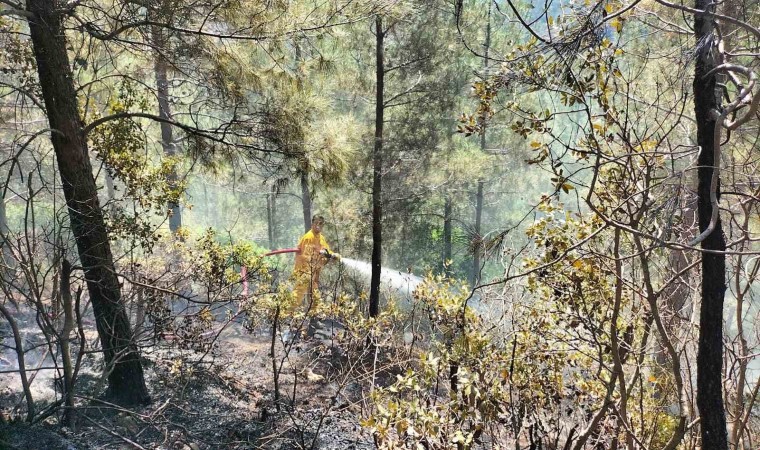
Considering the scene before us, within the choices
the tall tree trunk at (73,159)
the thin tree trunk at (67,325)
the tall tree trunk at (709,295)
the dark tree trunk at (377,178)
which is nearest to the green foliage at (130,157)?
the tall tree trunk at (73,159)

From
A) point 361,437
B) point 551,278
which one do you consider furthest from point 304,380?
point 551,278

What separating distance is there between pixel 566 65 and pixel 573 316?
188 centimetres

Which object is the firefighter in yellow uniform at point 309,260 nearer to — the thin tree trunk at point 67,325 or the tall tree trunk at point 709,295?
the thin tree trunk at point 67,325

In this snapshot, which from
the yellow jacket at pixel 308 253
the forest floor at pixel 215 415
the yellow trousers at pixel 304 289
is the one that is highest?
the yellow jacket at pixel 308 253

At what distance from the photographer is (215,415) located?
5.72 metres

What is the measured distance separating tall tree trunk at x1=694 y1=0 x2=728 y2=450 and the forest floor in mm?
2442

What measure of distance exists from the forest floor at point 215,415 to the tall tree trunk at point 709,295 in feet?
8.01

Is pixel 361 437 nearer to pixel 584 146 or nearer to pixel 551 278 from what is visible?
pixel 551 278

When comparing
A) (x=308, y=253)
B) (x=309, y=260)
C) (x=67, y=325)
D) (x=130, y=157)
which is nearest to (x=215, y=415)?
(x=67, y=325)

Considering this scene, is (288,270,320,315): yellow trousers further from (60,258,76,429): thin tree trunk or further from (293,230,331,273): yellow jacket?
(60,258,76,429): thin tree trunk

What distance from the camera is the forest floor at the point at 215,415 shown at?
4.38 metres

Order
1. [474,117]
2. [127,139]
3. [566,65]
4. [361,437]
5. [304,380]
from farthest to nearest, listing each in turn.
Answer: [304,380] → [127,139] → [361,437] → [474,117] → [566,65]

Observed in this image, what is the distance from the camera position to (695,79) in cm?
296

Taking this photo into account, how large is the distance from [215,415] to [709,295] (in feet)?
15.5
